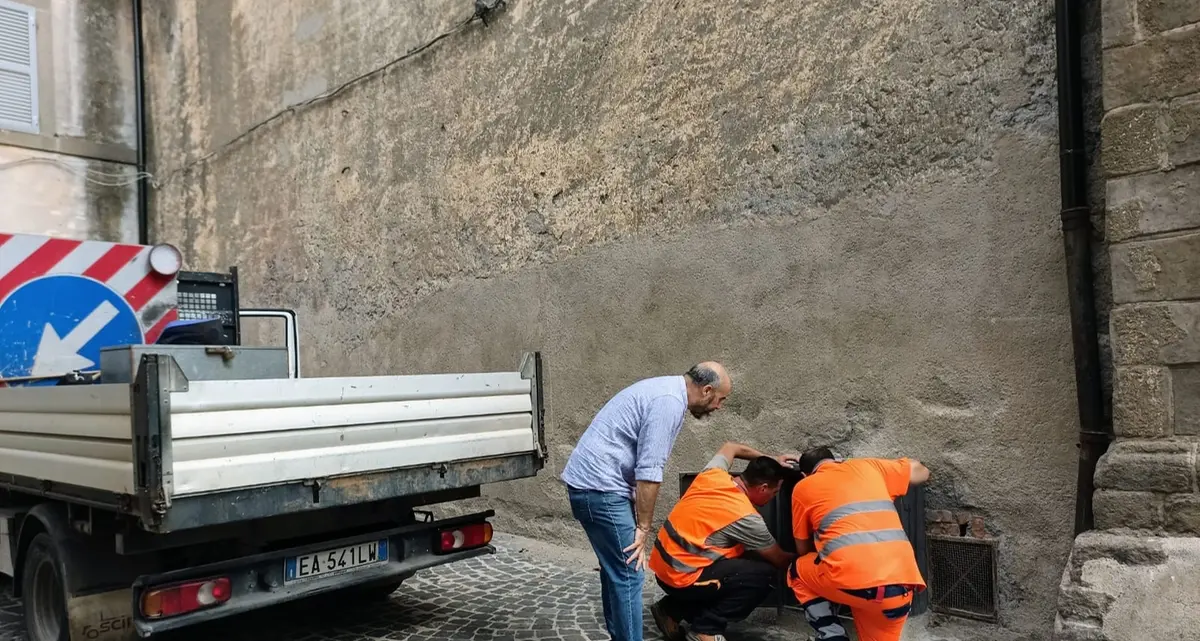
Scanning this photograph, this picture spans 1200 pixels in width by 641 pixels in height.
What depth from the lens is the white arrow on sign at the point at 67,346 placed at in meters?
5.14

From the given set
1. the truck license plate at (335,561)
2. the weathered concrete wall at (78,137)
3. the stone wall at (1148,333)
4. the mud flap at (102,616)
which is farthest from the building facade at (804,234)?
the weathered concrete wall at (78,137)

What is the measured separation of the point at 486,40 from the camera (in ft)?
22.9

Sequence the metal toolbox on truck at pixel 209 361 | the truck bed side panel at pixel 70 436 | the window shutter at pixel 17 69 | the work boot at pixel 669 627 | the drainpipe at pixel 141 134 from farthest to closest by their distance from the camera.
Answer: the drainpipe at pixel 141 134
the window shutter at pixel 17 69
the work boot at pixel 669 627
the metal toolbox on truck at pixel 209 361
the truck bed side panel at pixel 70 436

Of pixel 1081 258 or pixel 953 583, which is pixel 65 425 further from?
pixel 1081 258

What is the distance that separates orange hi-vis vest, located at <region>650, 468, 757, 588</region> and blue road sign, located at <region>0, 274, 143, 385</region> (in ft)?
Result: 12.0

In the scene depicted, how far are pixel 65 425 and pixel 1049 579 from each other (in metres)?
4.37

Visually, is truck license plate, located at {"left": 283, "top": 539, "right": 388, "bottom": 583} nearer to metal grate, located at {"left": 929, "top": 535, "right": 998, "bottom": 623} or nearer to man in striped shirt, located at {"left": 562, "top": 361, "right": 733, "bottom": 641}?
man in striped shirt, located at {"left": 562, "top": 361, "right": 733, "bottom": 641}

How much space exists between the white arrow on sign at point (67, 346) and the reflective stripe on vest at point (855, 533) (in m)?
4.49

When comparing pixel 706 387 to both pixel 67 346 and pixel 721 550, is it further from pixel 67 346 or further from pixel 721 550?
pixel 67 346

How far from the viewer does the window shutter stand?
11086 mm

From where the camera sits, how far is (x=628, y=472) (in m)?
3.64

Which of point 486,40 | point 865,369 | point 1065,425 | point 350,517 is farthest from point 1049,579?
point 486,40

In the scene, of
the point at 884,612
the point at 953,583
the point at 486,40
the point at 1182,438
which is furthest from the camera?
the point at 486,40

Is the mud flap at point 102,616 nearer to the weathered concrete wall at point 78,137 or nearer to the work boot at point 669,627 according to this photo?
the work boot at point 669,627
